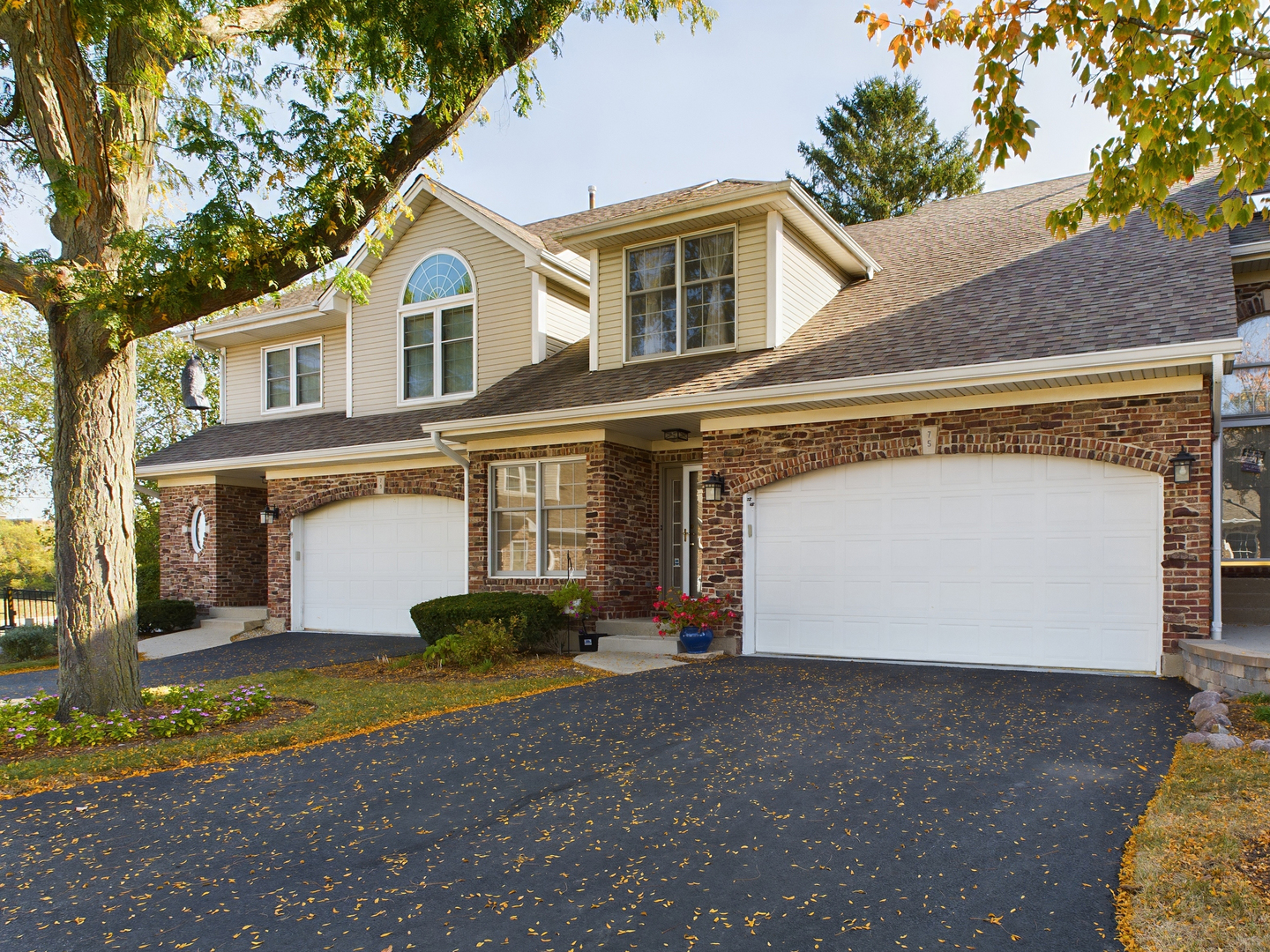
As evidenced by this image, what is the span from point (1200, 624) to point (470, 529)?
9.35 m

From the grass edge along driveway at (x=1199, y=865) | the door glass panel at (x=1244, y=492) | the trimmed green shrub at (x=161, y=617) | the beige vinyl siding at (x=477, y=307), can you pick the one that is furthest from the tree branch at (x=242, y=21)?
the door glass panel at (x=1244, y=492)

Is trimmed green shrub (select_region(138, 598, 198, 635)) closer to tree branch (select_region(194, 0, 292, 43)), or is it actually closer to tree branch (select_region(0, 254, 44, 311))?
tree branch (select_region(0, 254, 44, 311))

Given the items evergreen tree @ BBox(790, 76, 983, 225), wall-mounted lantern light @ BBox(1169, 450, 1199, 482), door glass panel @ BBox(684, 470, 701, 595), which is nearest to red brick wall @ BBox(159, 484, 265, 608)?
door glass panel @ BBox(684, 470, 701, 595)

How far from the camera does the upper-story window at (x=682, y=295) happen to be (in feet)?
39.0

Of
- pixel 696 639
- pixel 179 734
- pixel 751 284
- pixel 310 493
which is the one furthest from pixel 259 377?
pixel 179 734

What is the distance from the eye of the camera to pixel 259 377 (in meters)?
17.6

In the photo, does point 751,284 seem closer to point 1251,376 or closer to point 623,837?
point 1251,376

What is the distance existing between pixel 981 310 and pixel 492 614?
7095 millimetres

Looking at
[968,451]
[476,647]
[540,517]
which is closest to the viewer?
[968,451]

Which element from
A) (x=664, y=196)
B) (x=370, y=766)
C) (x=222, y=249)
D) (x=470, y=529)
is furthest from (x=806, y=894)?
(x=664, y=196)

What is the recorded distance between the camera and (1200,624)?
326 inches

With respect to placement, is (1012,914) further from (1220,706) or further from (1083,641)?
(1083,641)

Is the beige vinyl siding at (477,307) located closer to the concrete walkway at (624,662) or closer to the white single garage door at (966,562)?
the concrete walkway at (624,662)

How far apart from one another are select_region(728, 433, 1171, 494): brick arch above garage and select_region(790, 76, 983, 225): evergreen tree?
2116 centimetres
